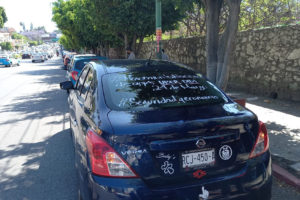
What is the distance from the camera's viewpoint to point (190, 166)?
7.30 ft

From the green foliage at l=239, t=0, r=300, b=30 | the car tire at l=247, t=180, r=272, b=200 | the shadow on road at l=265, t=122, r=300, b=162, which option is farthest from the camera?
the green foliage at l=239, t=0, r=300, b=30

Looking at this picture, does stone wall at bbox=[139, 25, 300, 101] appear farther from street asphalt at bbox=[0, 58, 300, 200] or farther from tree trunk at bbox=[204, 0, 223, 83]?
street asphalt at bbox=[0, 58, 300, 200]

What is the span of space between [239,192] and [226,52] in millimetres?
4102

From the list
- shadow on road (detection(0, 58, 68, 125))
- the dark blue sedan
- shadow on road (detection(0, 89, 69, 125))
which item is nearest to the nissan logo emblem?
the dark blue sedan

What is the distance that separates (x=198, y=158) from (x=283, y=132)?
3.81 m

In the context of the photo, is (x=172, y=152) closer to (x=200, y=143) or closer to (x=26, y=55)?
(x=200, y=143)

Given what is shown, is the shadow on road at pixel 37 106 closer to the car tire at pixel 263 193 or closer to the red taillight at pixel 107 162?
the red taillight at pixel 107 162

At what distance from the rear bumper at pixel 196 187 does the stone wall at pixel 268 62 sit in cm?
604

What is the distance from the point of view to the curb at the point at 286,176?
3.52 meters

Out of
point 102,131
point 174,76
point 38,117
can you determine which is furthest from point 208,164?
point 38,117

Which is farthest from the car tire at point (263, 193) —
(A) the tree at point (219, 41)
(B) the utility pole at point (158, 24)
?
(B) the utility pole at point (158, 24)

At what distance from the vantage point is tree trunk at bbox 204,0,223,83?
243 inches

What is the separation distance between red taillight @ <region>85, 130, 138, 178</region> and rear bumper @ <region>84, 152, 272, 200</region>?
47mm

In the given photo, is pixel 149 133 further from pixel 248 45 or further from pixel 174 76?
pixel 248 45
